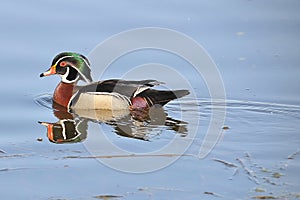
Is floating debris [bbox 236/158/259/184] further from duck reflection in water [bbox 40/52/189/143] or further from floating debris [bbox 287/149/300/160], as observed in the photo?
duck reflection in water [bbox 40/52/189/143]

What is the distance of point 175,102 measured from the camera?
8.69 m

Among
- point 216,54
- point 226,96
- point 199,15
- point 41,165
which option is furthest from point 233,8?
point 41,165

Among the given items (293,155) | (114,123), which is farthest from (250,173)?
(114,123)

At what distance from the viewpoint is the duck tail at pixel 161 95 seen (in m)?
8.31

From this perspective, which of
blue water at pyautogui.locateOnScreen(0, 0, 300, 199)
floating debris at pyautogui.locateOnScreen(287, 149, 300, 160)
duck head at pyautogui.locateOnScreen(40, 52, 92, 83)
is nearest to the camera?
blue water at pyautogui.locateOnScreen(0, 0, 300, 199)

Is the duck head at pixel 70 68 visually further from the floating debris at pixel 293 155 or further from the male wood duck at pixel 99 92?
the floating debris at pixel 293 155

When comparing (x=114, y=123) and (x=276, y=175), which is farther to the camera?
(x=114, y=123)

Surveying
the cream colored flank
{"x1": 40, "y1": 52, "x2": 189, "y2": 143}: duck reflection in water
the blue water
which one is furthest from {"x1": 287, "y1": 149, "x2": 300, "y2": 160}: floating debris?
the cream colored flank

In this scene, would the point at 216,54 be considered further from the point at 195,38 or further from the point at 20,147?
Result: the point at 20,147

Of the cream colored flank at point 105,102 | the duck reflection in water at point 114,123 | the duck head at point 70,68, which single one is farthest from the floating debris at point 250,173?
the duck head at point 70,68

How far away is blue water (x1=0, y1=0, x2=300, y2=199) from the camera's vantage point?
6020 millimetres

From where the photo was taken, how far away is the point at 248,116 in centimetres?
797

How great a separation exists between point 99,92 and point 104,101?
119 millimetres

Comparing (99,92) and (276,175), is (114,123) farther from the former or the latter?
(276,175)
